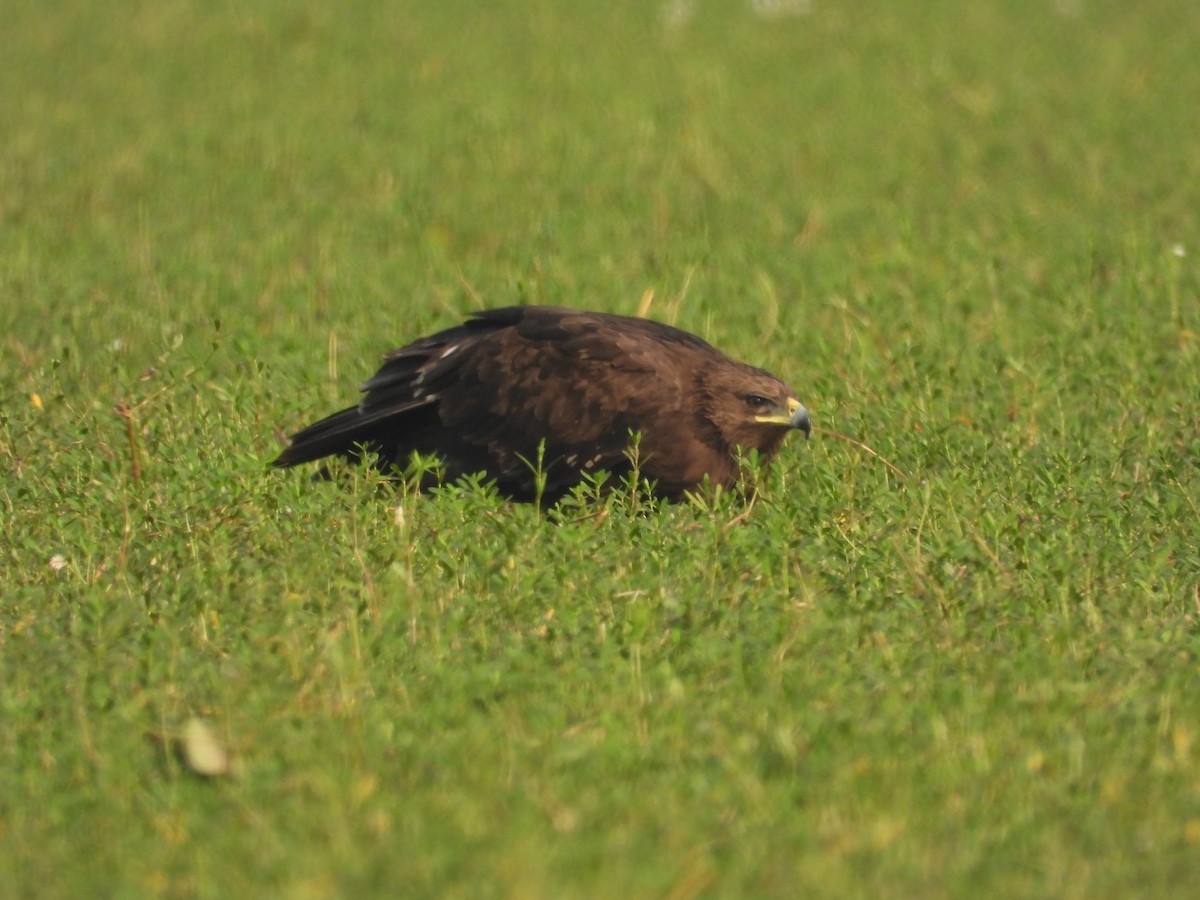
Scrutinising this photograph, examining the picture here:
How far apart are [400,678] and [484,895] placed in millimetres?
1135

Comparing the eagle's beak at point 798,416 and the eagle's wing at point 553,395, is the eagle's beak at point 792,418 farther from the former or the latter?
the eagle's wing at point 553,395

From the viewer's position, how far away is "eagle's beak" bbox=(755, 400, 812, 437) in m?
6.53

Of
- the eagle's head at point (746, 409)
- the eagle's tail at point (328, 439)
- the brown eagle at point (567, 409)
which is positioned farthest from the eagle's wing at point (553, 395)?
the eagle's tail at point (328, 439)

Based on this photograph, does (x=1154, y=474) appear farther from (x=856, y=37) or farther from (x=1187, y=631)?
(x=856, y=37)

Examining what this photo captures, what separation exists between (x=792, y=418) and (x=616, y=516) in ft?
2.92

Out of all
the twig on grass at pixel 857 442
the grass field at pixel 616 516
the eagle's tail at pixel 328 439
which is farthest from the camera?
the eagle's tail at pixel 328 439

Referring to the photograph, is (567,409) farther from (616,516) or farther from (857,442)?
(857,442)

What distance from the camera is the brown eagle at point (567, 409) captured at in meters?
6.46

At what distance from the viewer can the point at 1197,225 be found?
9797mm

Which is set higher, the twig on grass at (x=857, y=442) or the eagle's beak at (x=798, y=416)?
the eagle's beak at (x=798, y=416)

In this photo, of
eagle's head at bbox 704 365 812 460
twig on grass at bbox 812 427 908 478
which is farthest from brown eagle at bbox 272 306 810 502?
twig on grass at bbox 812 427 908 478

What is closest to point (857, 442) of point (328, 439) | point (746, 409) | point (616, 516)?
point (746, 409)

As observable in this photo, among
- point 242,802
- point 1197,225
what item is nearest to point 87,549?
point 242,802

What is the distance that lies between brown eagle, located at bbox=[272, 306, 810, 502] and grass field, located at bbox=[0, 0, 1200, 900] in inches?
11.2
